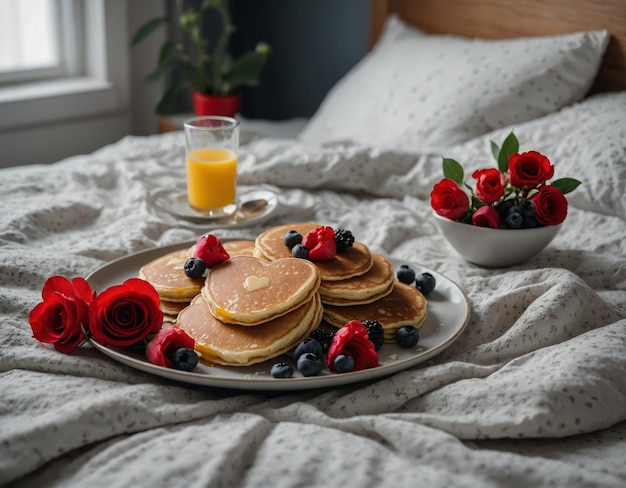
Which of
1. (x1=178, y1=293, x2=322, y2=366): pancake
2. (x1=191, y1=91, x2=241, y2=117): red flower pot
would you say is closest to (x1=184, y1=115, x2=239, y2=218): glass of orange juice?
(x1=178, y1=293, x2=322, y2=366): pancake

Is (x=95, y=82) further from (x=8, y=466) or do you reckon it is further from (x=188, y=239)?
(x=8, y=466)

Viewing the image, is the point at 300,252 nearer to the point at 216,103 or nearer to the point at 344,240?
the point at 344,240

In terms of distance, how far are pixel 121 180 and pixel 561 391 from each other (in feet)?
4.38

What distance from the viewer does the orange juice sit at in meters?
1.86

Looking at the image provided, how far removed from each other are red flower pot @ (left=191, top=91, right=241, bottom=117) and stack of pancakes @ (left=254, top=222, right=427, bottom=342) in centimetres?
166

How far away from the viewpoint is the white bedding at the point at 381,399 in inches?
37.6

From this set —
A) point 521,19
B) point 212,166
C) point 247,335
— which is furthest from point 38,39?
point 247,335

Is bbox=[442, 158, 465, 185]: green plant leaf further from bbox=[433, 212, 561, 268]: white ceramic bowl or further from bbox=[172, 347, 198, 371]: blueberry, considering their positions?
bbox=[172, 347, 198, 371]: blueberry

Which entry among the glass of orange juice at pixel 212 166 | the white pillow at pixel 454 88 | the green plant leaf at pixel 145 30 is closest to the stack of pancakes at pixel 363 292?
the glass of orange juice at pixel 212 166

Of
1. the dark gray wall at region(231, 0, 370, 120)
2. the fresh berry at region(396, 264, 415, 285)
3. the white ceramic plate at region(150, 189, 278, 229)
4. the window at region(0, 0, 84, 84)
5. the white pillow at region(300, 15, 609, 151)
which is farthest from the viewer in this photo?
the dark gray wall at region(231, 0, 370, 120)

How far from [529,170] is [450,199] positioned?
0.53 ft

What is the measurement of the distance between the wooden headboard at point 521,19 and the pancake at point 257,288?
1.40 meters

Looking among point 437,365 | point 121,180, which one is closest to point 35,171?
point 121,180

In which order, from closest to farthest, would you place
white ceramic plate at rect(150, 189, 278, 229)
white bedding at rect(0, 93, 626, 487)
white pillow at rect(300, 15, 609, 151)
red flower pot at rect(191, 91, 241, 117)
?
1. white bedding at rect(0, 93, 626, 487)
2. white ceramic plate at rect(150, 189, 278, 229)
3. white pillow at rect(300, 15, 609, 151)
4. red flower pot at rect(191, 91, 241, 117)
